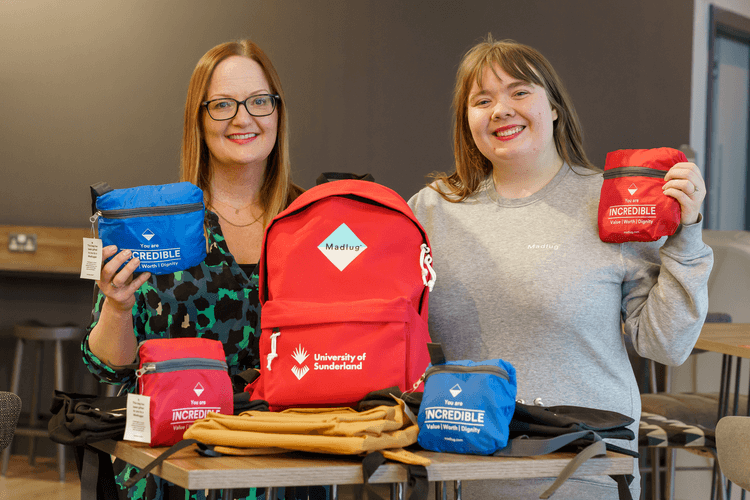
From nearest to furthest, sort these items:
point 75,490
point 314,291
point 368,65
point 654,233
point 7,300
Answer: point 314,291
point 654,233
point 75,490
point 7,300
point 368,65

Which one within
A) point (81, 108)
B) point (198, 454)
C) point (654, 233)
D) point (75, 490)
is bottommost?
point (75, 490)

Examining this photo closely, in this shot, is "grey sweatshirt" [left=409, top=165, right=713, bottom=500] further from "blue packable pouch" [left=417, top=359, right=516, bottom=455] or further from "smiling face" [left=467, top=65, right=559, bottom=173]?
"blue packable pouch" [left=417, top=359, right=516, bottom=455]

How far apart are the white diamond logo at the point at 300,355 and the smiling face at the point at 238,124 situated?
694 millimetres

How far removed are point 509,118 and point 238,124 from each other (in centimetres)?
72

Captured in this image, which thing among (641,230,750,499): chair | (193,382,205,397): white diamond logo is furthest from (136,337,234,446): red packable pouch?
(641,230,750,499): chair

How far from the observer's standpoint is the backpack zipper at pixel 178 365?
1219mm

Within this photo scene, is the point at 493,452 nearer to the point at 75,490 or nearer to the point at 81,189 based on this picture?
the point at 75,490

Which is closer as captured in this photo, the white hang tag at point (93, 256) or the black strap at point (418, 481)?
the black strap at point (418, 481)

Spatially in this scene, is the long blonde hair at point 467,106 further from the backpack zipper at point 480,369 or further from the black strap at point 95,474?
the black strap at point 95,474

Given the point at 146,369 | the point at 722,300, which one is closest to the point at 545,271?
the point at 146,369

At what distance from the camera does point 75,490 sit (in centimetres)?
390

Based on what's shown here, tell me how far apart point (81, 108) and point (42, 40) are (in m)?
0.58

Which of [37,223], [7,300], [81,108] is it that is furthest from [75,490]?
[81,108]

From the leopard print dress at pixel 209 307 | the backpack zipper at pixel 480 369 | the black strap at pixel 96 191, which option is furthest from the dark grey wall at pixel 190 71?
the backpack zipper at pixel 480 369
